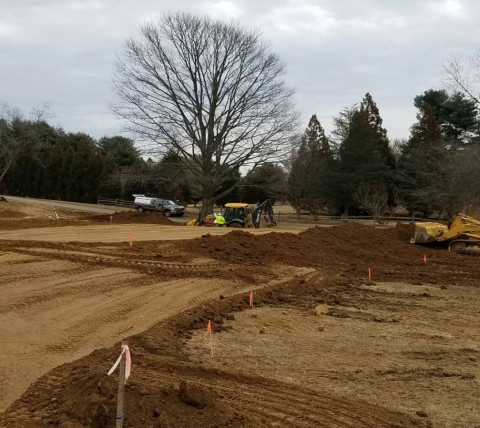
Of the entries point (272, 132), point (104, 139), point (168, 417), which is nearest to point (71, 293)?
point (168, 417)

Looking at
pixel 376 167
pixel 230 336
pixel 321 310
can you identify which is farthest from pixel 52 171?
pixel 230 336

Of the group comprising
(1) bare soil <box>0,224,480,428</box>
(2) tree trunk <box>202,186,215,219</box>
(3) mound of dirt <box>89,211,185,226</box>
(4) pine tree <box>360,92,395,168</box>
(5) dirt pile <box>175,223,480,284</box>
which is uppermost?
(4) pine tree <box>360,92,395,168</box>

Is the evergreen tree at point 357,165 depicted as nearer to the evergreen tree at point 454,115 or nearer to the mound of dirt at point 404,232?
the evergreen tree at point 454,115

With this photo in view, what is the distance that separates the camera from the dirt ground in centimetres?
644

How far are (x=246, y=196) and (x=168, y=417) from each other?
56.8m

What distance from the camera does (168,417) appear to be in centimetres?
579

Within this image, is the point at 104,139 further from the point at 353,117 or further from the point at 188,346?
the point at 188,346

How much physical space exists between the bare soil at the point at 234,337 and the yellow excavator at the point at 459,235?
13.3 feet

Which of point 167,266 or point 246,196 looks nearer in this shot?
point 167,266

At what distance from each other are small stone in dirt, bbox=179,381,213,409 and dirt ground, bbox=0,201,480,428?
0.01m

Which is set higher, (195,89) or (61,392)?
(195,89)

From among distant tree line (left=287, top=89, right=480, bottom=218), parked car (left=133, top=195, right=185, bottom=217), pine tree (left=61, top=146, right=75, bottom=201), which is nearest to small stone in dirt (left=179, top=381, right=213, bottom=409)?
distant tree line (left=287, top=89, right=480, bottom=218)

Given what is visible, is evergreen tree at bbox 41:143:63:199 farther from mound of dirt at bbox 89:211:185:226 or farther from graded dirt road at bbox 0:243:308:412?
graded dirt road at bbox 0:243:308:412

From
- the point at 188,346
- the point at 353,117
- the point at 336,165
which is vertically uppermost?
the point at 353,117
